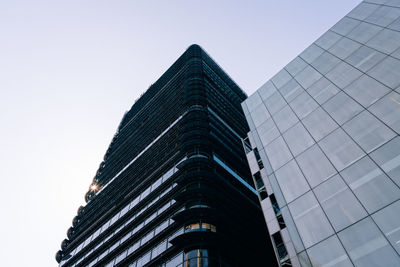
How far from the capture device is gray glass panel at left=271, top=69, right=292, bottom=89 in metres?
30.7

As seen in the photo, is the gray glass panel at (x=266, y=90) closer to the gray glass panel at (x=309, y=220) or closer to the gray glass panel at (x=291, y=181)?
the gray glass panel at (x=291, y=181)

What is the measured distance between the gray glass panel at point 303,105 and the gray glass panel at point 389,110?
511cm

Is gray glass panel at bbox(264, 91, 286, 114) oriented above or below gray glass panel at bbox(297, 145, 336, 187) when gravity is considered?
above

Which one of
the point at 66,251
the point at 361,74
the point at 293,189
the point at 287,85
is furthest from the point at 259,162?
the point at 66,251

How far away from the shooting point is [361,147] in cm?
1784

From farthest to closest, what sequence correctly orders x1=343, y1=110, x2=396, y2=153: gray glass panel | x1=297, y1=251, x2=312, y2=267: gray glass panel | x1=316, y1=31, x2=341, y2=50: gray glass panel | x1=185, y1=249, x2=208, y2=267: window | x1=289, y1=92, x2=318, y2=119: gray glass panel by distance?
x1=316, y1=31, x2=341, y2=50: gray glass panel, x1=185, y1=249, x2=208, y2=267: window, x1=289, y1=92, x2=318, y2=119: gray glass panel, x1=343, y1=110, x2=396, y2=153: gray glass panel, x1=297, y1=251, x2=312, y2=267: gray glass panel

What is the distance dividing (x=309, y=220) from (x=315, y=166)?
3.94 m

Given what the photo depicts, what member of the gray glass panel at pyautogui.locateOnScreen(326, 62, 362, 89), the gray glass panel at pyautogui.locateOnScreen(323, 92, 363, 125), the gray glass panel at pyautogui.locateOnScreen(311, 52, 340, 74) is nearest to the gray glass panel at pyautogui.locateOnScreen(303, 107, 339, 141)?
the gray glass panel at pyautogui.locateOnScreen(323, 92, 363, 125)

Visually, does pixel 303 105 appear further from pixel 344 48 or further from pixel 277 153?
pixel 344 48

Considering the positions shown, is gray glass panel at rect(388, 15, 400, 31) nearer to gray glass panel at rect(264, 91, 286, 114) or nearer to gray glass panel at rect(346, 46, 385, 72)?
gray glass panel at rect(346, 46, 385, 72)

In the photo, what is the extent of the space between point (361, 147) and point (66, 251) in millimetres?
56157

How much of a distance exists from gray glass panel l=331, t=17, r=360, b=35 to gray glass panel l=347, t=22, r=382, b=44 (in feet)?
2.80

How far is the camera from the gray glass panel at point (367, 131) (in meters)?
17.2

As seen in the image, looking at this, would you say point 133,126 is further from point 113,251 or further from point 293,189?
point 293,189
